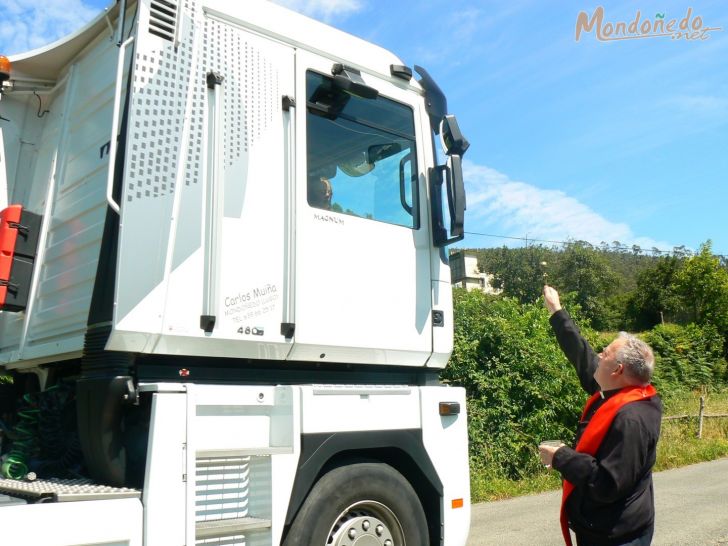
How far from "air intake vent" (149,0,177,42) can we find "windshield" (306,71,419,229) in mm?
841

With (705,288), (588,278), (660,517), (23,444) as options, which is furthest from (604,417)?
(588,278)

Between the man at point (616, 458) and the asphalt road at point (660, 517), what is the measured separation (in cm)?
407

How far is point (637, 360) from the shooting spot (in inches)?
120

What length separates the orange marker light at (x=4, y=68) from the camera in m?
4.16

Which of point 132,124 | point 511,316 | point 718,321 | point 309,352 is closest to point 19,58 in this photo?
point 132,124

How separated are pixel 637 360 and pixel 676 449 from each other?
11.6m

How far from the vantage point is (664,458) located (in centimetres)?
1245

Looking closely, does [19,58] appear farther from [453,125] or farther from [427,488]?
[427,488]

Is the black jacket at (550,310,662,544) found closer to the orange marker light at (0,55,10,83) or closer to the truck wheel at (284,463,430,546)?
the truck wheel at (284,463,430,546)

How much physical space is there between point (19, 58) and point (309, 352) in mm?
2564

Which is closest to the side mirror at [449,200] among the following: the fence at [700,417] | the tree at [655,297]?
the fence at [700,417]

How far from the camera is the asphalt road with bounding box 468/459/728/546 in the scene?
22.7 ft

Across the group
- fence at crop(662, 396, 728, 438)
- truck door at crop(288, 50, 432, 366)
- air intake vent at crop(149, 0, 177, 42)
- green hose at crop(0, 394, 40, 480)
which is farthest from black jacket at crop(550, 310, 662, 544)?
fence at crop(662, 396, 728, 438)

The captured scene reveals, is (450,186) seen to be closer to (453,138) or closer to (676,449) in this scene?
(453,138)
